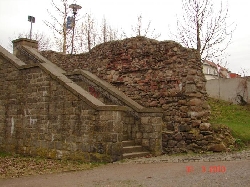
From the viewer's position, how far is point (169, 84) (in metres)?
10.8

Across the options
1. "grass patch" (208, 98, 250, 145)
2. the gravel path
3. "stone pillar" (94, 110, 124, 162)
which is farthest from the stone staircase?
"grass patch" (208, 98, 250, 145)

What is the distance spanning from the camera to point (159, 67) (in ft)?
36.2

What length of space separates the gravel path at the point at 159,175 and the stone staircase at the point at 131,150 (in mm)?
613

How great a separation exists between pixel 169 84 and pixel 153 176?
4719mm

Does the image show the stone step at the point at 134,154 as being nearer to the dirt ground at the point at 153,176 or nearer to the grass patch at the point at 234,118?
the dirt ground at the point at 153,176

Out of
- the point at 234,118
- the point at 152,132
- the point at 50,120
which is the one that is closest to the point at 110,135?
the point at 152,132

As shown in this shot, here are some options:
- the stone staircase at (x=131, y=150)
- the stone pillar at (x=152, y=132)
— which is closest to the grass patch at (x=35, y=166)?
the stone staircase at (x=131, y=150)

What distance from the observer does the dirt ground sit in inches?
231

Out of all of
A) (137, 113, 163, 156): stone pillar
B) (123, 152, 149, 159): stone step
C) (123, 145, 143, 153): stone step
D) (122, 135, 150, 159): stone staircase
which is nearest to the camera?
(123, 152, 149, 159): stone step

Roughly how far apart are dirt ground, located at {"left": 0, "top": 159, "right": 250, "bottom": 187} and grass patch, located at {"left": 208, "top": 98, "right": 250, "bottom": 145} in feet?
10.3

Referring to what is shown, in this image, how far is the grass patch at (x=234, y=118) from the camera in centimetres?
1090

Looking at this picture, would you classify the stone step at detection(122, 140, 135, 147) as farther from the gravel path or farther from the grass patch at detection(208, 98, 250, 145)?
the grass patch at detection(208, 98, 250, 145)

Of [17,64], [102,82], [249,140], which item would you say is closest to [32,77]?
[17,64]

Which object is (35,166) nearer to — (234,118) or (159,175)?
(159,175)
